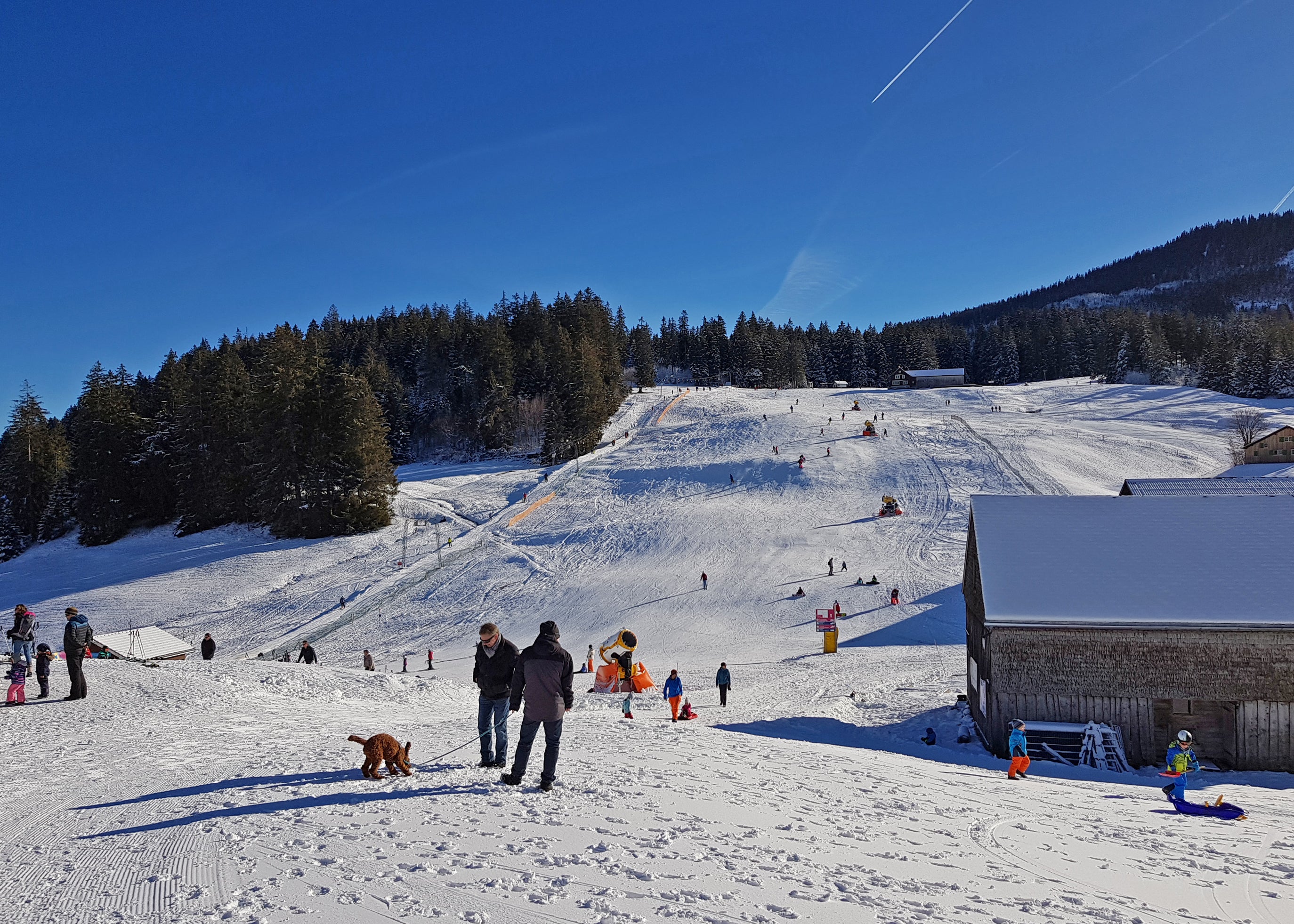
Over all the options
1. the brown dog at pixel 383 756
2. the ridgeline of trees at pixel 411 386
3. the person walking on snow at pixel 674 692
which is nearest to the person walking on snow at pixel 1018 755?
the person walking on snow at pixel 674 692

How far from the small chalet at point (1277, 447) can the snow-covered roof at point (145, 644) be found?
6585 cm

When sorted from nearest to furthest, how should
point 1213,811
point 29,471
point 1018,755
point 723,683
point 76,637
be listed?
point 1213,811 → point 1018,755 → point 76,637 → point 723,683 → point 29,471

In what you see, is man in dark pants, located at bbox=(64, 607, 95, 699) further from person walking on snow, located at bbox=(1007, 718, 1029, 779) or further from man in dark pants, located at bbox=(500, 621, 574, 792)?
person walking on snow, located at bbox=(1007, 718, 1029, 779)

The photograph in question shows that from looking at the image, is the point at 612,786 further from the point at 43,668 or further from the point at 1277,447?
the point at 1277,447

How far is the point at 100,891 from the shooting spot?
17.4ft

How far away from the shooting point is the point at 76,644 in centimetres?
1381

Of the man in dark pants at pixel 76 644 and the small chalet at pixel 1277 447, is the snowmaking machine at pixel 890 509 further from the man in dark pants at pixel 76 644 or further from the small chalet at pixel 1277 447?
the man in dark pants at pixel 76 644

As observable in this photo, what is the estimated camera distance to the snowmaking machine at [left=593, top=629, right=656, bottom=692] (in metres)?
22.5

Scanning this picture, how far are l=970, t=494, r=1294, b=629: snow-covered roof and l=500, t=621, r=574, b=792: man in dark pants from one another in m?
12.7

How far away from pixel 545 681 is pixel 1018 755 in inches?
411

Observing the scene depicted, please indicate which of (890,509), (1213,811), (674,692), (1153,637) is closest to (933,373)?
(890,509)

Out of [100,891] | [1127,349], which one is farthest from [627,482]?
[1127,349]

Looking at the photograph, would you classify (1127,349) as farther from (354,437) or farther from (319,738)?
(319,738)

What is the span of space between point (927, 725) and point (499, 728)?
43.3 ft
